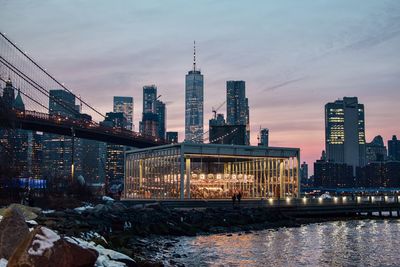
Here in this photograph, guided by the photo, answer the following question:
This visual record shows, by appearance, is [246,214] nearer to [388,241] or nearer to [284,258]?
[388,241]

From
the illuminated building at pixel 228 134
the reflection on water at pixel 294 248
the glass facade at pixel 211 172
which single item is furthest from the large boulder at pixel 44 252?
the illuminated building at pixel 228 134

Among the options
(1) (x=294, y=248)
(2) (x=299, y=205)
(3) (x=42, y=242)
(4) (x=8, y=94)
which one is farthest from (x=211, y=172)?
(3) (x=42, y=242)

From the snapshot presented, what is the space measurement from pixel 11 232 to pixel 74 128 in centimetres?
6633

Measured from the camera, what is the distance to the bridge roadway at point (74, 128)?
7225cm

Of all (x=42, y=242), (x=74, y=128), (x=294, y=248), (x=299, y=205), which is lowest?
(x=294, y=248)

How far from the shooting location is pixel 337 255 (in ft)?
107

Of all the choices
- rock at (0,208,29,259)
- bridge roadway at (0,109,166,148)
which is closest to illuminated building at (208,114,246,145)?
bridge roadway at (0,109,166,148)

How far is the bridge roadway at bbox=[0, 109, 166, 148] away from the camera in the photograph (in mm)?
72250

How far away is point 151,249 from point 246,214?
70.7 feet

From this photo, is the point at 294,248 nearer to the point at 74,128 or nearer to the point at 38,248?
the point at 38,248

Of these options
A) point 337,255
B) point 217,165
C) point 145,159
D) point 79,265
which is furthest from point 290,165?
point 79,265

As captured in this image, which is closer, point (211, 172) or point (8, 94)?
point (8, 94)

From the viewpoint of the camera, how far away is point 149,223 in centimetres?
4012

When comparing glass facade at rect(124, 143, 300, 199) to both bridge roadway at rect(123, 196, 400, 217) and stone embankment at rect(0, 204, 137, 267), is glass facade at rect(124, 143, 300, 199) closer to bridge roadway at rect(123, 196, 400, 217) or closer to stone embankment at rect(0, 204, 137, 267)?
bridge roadway at rect(123, 196, 400, 217)
